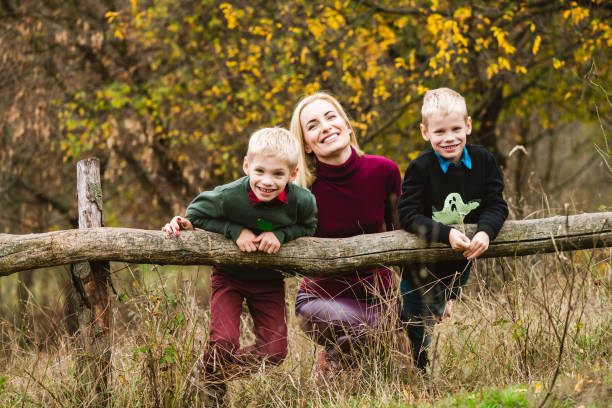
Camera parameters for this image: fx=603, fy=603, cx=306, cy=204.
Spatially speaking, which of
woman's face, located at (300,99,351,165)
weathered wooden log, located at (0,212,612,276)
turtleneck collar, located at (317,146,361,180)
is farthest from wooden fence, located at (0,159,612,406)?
woman's face, located at (300,99,351,165)

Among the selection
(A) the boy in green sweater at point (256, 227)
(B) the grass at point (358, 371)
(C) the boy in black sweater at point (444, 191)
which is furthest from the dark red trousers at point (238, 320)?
(C) the boy in black sweater at point (444, 191)

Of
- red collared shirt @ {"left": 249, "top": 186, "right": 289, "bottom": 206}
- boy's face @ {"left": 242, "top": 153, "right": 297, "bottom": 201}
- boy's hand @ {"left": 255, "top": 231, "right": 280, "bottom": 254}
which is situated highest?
boy's face @ {"left": 242, "top": 153, "right": 297, "bottom": 201}

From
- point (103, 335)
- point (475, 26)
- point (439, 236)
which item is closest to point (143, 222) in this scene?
point (475, 26)

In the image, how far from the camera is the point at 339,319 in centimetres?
339

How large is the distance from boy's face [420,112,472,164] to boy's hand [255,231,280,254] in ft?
3.38

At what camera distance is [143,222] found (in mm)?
9766

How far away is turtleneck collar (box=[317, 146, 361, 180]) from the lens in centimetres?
360

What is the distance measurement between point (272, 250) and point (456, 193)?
3.54 ft

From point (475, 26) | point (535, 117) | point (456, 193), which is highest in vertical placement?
point (475, 26)

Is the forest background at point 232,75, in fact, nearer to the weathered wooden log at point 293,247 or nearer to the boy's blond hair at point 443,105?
the boy's blond hair at point 443,105

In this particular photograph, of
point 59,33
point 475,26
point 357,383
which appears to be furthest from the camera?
point 59,33

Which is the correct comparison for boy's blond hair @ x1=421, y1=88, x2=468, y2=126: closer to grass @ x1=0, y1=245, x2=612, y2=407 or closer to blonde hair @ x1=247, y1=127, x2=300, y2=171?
blonde hair @ x1=247, y1=127, x2=300, y2=171

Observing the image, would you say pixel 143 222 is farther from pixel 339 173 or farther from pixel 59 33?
pixel 339 173

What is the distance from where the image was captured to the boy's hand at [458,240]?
122 inches
